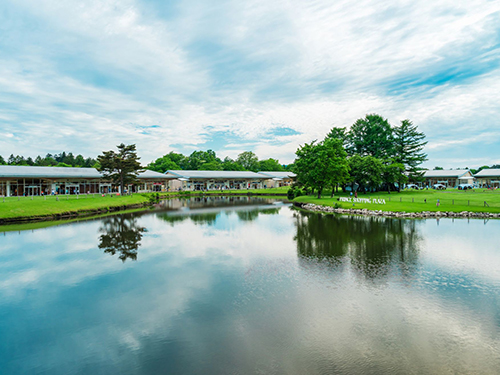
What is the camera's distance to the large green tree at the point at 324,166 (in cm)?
3853

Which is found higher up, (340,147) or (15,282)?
(340,147)

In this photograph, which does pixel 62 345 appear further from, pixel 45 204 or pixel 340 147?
pixel 340 147

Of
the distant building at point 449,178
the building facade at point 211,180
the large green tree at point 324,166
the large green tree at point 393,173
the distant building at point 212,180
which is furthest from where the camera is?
the distant building at point 449,178

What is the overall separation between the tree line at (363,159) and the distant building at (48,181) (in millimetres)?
27881

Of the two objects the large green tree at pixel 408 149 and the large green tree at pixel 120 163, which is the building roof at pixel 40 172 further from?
the large green tree at pixel 408 149

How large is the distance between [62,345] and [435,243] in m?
16.5

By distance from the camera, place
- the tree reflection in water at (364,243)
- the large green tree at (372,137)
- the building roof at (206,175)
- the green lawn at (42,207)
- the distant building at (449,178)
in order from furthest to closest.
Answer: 1. the distant building at (449,178)
2. the building roof at (206,175)
3. the large green tree at (372,137)
4. the green lawn at (42,207)
5. the tree reflection in water at (364,243)

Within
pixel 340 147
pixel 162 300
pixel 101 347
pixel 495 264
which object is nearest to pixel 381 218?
pixel 495 264

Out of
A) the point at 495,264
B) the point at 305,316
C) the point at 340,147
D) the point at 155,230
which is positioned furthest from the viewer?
the point at 340,147

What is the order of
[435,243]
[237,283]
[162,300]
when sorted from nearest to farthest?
1. [162,300]
2. [237,283]
3. [435,243]

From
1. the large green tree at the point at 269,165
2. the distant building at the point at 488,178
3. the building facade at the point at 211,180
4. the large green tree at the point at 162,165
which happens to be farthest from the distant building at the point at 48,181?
the distant building at the point at 488,178

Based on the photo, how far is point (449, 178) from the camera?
68500 mm

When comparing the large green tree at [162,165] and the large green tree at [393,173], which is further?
the large green tree at [162,165]

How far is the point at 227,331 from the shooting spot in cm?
662
